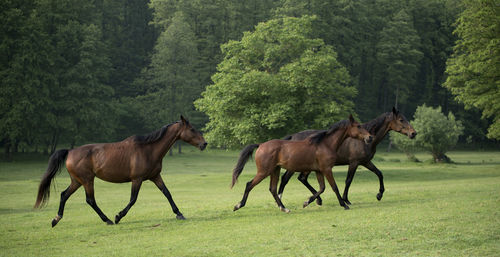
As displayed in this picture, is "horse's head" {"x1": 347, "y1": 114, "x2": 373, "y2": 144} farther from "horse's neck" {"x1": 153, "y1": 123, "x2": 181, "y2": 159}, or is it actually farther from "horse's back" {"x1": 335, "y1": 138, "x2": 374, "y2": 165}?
"horse's neck" {"x1": 153, "y1": 123, "x2": 181, "y2": 159}

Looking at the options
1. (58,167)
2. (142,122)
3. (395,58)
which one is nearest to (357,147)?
(58,167)

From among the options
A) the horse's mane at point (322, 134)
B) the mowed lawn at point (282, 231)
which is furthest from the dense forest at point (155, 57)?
the mowed lawn at point (282, 231)

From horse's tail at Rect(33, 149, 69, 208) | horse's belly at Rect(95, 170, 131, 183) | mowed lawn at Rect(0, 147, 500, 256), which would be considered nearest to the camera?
mowed lawn at Rect(0, 147, 500, 256)

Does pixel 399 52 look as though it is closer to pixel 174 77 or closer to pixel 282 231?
pixel 174 77

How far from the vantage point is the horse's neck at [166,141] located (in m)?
12.6

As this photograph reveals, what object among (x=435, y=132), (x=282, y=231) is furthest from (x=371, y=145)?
(x=435, y=132)

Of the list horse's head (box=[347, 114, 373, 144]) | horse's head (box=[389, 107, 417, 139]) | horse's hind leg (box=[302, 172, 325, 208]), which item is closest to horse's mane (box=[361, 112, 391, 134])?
horse's head (box=[389, 107, 417, 139])

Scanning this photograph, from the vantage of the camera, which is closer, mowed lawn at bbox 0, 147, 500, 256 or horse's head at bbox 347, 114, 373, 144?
mowed lawn at bbox 0, 147, 500, 256

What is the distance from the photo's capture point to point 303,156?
1352cm

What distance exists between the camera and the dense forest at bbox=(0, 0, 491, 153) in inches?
1939

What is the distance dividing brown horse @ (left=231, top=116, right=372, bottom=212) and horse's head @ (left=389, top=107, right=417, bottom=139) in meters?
2.07

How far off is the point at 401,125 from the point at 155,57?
62172 mm

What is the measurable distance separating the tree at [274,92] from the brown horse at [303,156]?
1730cm

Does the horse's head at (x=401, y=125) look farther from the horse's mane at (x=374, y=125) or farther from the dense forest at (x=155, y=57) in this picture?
the dense forest at (x=155, y=57)
